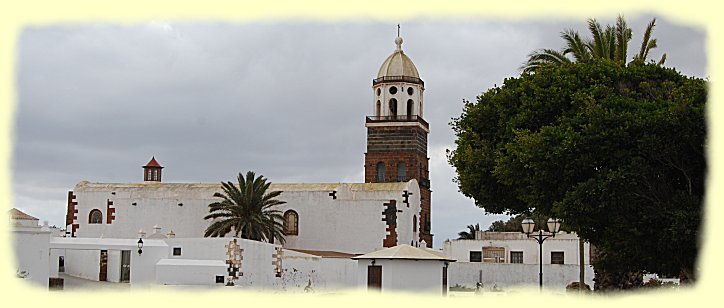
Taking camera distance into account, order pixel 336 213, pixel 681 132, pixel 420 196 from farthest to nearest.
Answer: pixel 420 196
pixel 336 213
pixel 681 132

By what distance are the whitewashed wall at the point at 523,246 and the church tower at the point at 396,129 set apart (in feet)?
8.29

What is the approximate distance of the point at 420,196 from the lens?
45062 millimetres

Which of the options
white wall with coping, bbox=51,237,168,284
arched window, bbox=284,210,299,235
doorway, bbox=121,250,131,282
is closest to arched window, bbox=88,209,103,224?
doorway, bbox=121,250,131,282

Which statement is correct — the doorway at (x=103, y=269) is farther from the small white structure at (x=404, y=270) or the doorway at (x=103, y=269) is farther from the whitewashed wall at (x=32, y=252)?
the small white structure at (x=404, y=270)

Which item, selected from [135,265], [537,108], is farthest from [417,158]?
[537,108]

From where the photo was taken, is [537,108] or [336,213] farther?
[336,213]

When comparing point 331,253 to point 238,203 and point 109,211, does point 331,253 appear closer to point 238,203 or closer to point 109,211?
point 238,203

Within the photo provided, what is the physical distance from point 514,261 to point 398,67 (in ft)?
40.3

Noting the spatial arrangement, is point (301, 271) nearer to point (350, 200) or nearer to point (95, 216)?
point (350, 200)

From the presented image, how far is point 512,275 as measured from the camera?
39188 mm

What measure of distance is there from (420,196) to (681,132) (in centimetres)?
2629

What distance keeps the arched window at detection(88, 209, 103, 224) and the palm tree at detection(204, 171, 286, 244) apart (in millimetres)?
7247

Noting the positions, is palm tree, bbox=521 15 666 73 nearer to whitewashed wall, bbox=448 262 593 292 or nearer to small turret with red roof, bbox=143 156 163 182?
whitewashed wall, bbox=448 262 593 292

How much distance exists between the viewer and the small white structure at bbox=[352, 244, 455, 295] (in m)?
27.3
